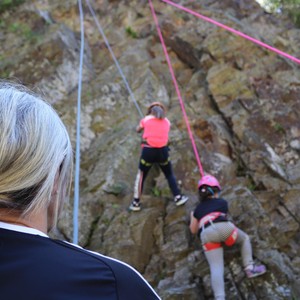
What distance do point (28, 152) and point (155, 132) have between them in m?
4.84

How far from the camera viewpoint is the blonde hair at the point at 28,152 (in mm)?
1160

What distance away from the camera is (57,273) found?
1100mm

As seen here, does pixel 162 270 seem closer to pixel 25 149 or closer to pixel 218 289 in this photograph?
pixel 218 289

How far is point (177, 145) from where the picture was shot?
305 inches

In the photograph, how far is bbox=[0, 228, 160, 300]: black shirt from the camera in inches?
41.9

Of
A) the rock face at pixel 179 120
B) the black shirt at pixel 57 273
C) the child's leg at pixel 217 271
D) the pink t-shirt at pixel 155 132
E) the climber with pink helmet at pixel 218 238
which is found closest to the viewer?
the black shirt at pixel 57 273

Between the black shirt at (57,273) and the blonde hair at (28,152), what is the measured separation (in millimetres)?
125

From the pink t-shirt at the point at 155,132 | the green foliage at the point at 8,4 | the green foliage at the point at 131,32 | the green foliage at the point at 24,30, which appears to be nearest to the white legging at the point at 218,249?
the pink t-shirt at the point at 155,132

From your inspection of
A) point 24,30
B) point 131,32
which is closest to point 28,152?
point 24,30

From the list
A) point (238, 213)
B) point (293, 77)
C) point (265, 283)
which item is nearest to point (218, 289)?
point (265, 283)

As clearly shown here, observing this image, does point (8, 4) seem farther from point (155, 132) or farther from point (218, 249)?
point (218, 249)

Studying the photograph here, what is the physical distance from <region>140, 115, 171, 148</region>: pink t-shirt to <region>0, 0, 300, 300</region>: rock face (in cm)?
105

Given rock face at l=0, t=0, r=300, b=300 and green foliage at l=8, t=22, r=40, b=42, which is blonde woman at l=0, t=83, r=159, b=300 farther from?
green foliage at l=8, t=22, r=40, b=42

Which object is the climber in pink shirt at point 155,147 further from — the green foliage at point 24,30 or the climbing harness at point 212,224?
the green foliage at point 24,30
